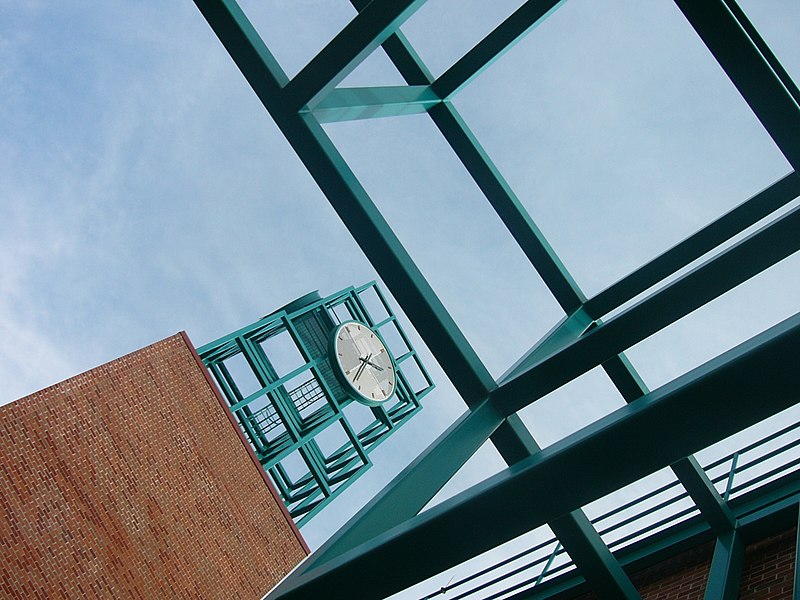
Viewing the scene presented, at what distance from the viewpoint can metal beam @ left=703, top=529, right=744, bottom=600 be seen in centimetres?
409

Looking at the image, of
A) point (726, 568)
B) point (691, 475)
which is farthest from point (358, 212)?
point (726, 568)

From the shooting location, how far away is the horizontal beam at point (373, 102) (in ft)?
10.4

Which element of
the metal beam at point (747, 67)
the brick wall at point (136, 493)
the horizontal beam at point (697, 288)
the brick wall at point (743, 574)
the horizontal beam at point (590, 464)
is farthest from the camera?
the brick wall at point (136, 493)

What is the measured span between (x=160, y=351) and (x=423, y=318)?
29.5ft

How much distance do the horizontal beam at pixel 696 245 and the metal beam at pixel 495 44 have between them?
144cm

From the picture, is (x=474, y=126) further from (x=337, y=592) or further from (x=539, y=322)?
(x=337, y=592)

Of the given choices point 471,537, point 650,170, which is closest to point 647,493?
point 471,537

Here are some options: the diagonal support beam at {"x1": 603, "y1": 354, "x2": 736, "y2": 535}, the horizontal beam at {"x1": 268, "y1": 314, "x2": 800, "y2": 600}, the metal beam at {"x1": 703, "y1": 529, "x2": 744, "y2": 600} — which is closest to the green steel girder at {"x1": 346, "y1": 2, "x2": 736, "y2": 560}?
the diagonal support beam at {"x1": 603, "y1": 354, "x2": 736, "y2": 535}

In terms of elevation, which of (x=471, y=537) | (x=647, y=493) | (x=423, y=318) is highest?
(x=423, y=318)

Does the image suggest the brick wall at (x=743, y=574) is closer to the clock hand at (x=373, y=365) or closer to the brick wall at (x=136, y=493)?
the brick wall at (x=136, y=493)

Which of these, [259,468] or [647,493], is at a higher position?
[259,468]

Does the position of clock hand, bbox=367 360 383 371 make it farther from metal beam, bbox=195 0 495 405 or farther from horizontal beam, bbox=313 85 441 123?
metal beam, bbox=195 0 495 405

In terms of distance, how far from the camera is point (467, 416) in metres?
2.85

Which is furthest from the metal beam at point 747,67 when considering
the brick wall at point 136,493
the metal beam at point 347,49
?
the brick wall at point 136,493
